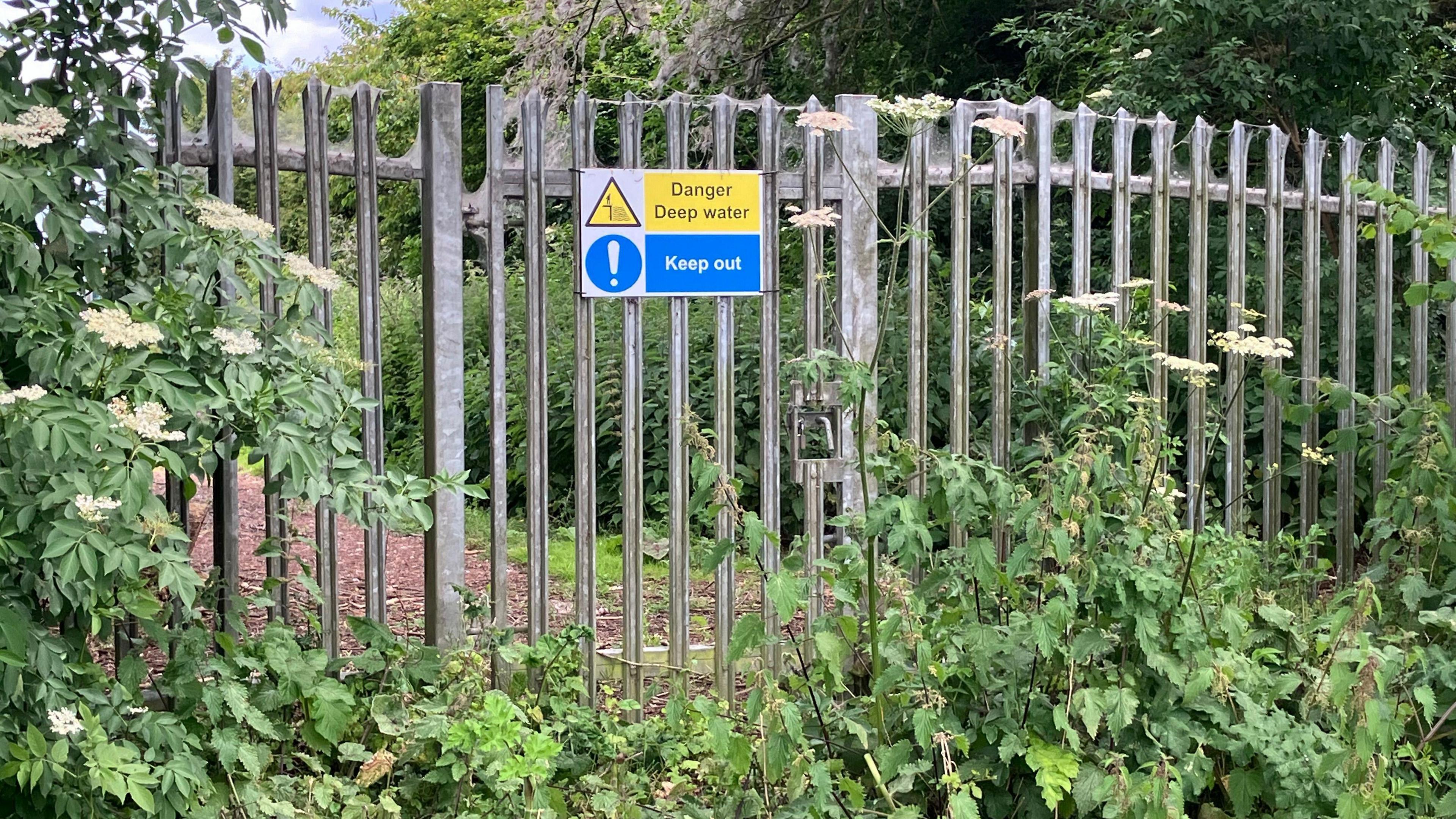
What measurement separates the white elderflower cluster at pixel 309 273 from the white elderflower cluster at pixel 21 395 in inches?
29.3

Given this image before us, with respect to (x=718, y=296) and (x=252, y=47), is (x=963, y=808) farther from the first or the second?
(x=252, y=47)

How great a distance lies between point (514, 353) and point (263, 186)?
5512 mm

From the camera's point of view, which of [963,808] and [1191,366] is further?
[1191,366]

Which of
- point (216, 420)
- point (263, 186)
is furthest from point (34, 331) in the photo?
point (263, 186)

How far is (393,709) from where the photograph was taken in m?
3.78

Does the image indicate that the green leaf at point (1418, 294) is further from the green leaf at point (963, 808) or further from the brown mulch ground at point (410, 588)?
the green leaf at point (963, 808)

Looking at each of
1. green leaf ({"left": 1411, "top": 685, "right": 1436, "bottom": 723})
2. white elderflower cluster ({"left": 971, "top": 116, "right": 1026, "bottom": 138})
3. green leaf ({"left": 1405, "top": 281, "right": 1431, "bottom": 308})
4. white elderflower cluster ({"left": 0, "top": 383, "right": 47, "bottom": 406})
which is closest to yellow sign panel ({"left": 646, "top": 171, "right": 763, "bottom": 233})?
white elderflower cluster ({"left": 971, "top": 116, "right": 1026, "bottom": 138})

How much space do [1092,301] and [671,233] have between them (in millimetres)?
1325

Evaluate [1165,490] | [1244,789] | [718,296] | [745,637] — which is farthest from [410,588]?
[1244,789]

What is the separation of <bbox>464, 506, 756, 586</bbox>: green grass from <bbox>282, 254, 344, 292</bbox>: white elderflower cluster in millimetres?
2476

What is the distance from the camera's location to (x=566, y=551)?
742 cm

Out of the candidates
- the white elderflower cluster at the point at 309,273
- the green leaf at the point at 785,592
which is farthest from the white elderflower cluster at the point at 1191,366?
the white elderflower cluster at the point at 309,273

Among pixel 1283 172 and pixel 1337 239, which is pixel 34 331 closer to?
pixel 1283 172

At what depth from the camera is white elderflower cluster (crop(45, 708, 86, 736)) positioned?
290cm
